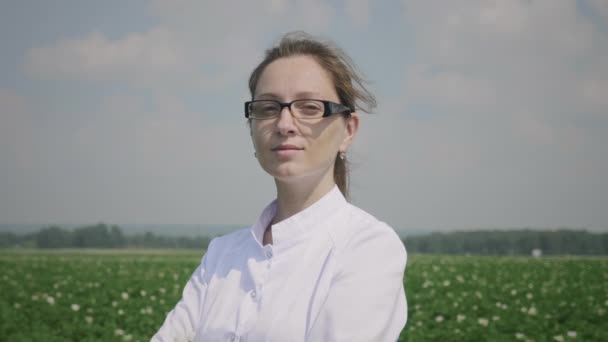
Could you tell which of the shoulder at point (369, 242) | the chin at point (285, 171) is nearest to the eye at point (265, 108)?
the chin at point (285, 171)

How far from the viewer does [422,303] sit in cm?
852

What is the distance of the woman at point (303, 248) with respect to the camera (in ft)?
5.26

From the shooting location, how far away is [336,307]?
1.56 m

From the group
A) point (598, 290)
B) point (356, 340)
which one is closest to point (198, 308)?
point (356, 340)

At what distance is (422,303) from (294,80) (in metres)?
7.28

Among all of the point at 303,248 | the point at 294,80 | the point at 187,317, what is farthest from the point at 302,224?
the point at 187,317

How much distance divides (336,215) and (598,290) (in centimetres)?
962


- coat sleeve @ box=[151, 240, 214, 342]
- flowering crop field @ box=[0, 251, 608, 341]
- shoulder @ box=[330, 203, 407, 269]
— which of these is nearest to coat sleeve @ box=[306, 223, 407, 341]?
shoulder @ box=[330, 203, 407, 269]

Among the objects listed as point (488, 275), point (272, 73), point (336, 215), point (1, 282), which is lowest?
point (488, 275)

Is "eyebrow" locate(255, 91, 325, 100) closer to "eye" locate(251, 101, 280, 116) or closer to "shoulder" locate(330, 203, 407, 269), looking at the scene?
"eye" locate(251, 101, 280, 116)

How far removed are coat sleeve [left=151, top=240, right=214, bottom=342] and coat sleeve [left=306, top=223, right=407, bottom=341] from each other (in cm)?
63

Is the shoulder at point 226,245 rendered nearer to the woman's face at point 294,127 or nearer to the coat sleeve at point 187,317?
the coat sleeve at point 187,317

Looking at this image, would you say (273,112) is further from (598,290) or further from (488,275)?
(488,275)

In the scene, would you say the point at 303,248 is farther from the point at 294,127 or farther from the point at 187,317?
the point at 187,317
